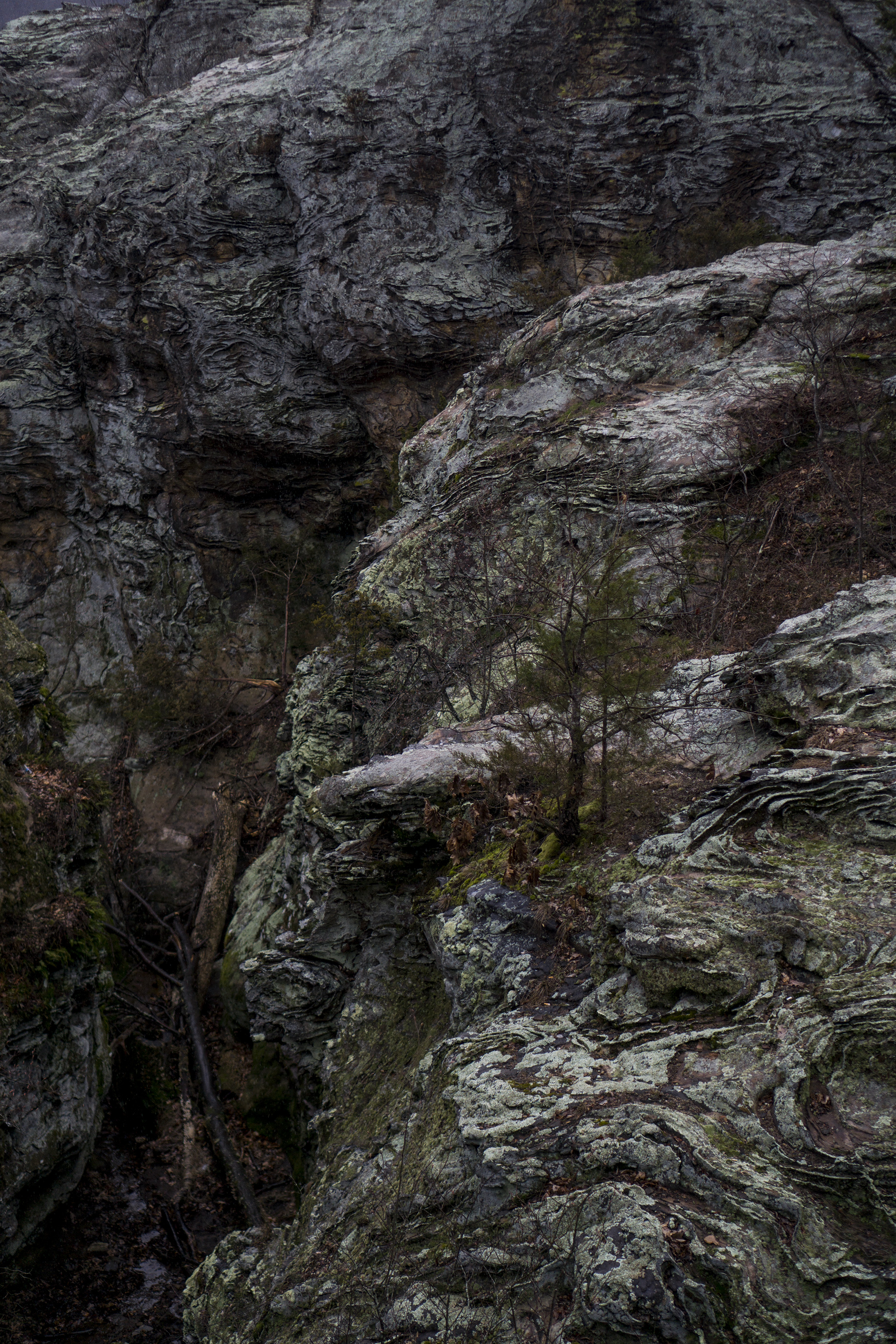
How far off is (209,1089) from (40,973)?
148 inches

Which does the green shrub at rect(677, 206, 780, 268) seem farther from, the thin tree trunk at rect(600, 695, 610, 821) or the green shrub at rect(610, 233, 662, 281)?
the thin tree trunk at rect(600, 695, 610, 821)

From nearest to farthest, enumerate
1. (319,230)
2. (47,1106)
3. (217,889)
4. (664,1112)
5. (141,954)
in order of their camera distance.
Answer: (664,1112), (47,1106), (141,954), (217,889), (319,230)

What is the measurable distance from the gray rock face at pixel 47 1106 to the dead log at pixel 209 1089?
1.64m

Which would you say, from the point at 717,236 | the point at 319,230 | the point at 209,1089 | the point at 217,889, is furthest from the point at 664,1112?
the point at 319,230

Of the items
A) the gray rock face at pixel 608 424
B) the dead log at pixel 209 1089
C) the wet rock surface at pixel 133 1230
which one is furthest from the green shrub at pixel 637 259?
the wet rock surface at pixel 133 1230

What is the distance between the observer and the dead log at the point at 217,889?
515 inches

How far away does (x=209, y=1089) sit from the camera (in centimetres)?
1079

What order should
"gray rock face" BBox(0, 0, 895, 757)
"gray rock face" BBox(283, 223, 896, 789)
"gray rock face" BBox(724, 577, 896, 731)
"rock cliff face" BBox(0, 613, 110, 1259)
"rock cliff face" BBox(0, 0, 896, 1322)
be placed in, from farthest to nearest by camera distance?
1. "gray rock face" BBox(0, 0, 895, 757)
2. "gray rock face" BBox(283, 223, 896, 789)
3. "rock cliff face" BBox(0, 613, 110, 1259)
4. "gray rock face" BBox(724, 577, 896, 731)
5. "rock cliff face" BBox(0, 0, 896, 1322)

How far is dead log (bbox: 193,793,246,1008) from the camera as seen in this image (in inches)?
515

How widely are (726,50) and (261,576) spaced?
45.6 feet

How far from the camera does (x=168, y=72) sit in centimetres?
2281

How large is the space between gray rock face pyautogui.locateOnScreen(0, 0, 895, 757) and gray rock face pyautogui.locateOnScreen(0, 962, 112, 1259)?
10.2m

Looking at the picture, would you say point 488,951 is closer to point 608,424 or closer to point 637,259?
point 608,424

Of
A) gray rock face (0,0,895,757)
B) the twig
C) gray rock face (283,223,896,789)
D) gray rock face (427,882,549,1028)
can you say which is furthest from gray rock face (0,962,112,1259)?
gray rock face (0,0,895,757)
